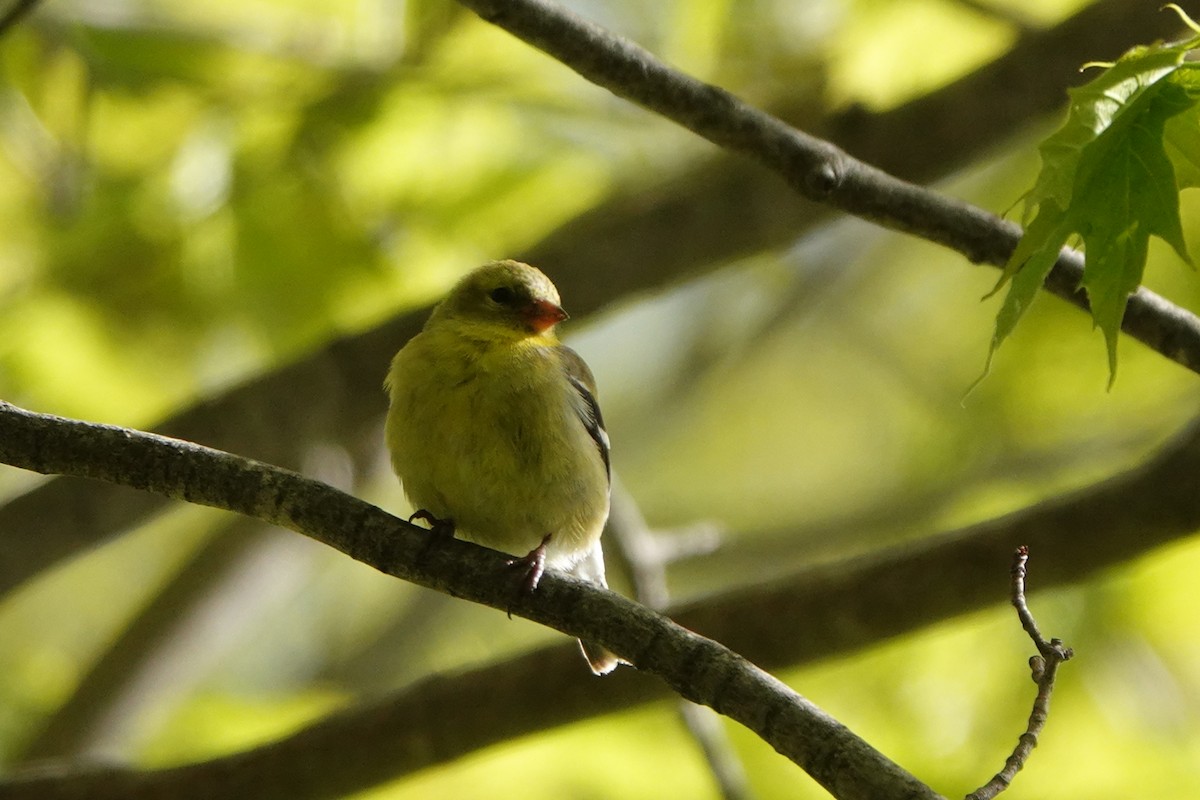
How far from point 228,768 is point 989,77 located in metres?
4.56

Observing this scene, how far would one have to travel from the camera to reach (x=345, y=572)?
12.5 m

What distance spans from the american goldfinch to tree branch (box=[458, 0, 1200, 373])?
1357 millimetres

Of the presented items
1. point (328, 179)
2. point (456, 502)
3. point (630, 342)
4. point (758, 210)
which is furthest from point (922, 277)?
point (456, 502)

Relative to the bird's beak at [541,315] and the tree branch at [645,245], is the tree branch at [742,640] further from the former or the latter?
the bird's beak at [541,315]

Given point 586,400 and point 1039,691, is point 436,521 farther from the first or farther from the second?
point 1039,691

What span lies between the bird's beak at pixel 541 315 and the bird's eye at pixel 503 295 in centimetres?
12

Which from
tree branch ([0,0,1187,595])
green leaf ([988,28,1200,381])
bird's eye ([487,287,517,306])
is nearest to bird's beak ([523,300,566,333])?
bird's eye ([487,287,517,306])

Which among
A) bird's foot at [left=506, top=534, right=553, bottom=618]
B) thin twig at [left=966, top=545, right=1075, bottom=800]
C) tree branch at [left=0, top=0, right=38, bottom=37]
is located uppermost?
tree branch at [left=0, top=0, right=38, bottom=37]

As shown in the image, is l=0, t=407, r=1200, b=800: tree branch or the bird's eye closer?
l=0, t=407, r=1200, b=800: tree branch

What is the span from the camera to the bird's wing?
5262mm

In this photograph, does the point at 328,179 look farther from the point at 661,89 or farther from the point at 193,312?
the point at 661,89

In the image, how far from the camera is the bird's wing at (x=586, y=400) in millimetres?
5262

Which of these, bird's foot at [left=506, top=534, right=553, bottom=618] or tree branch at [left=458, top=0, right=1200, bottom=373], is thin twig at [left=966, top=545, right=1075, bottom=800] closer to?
tree branch at [left=458, top=0, right=1200, bottom=373]

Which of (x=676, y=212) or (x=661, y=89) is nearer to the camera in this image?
(x=661, y=89)
